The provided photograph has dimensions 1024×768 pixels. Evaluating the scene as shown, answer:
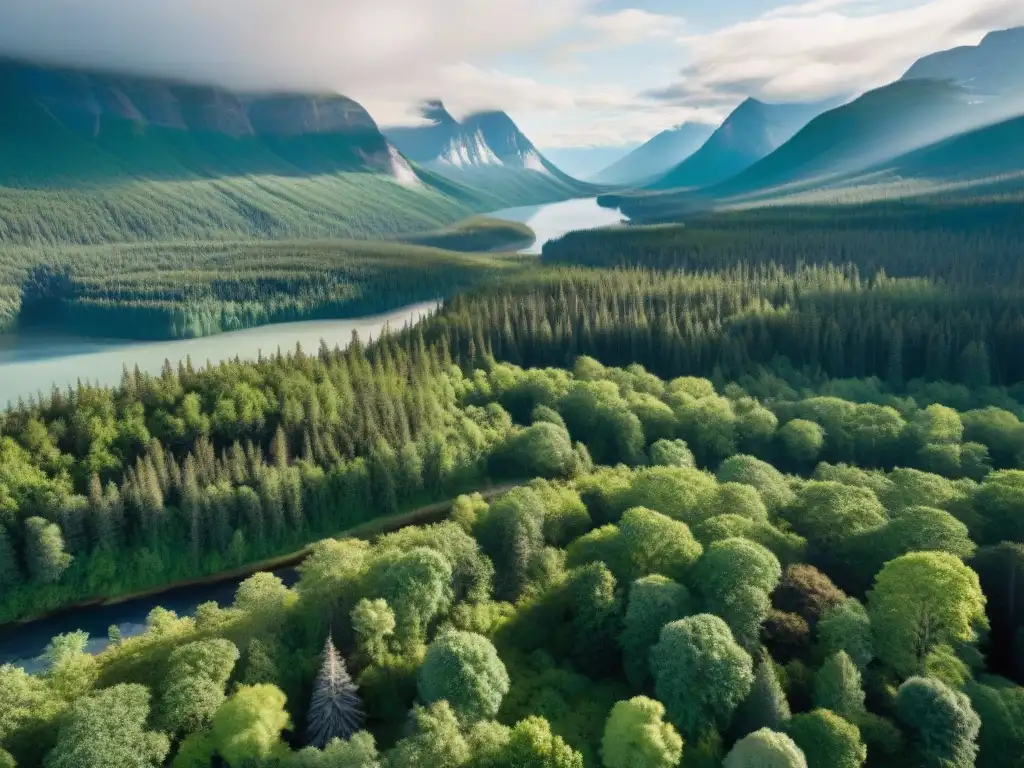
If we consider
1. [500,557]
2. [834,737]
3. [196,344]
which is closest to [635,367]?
[500,557]

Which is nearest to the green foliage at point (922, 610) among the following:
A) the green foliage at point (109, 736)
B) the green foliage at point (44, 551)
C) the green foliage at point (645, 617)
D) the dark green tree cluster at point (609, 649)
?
the dark green tree cluster at point (609, 649)

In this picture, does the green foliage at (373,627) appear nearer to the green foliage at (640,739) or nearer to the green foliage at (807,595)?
the green foliage at (640,739)

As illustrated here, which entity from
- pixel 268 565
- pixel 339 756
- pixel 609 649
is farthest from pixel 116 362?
pixel 339 756

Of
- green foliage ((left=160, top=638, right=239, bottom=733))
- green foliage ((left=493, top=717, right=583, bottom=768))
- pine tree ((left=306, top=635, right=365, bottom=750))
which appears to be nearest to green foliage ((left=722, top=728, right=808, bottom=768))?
green foliage ((left=493, top=717, right=583, bottom=768))

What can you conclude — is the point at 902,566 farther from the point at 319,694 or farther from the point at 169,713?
the point at 169,713

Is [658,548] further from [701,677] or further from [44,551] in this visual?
[44,551]
